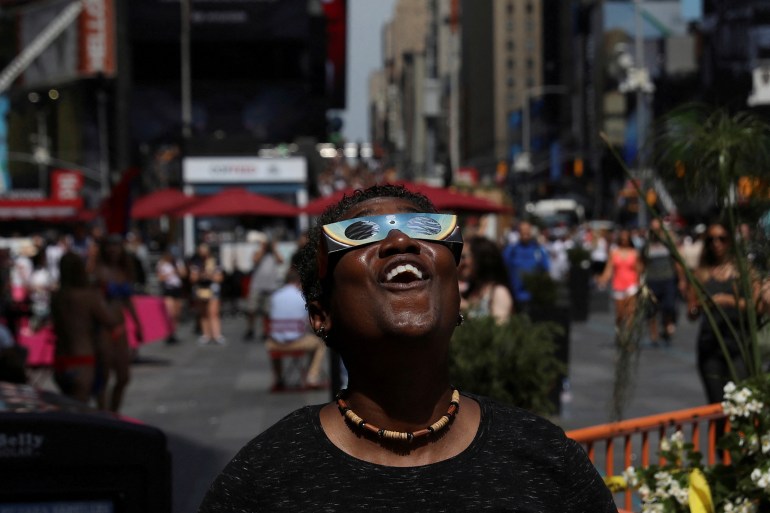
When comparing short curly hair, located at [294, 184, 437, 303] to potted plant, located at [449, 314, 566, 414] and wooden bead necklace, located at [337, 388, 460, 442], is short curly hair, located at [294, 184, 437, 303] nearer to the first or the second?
wooden bead necklace, located at [337, 388, 460, 442]

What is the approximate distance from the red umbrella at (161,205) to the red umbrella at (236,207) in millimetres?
650

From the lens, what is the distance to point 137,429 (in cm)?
501

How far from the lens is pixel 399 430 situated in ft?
8.29

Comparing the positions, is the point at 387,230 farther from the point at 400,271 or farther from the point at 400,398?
the point at 400,398

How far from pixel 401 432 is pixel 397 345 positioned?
0.56ft

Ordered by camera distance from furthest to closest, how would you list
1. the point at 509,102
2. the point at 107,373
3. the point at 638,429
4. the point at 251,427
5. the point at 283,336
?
the point at 509,102 < the point at 283,336 < the point at 251,427 < the point at 107,373 < the point at 638,429

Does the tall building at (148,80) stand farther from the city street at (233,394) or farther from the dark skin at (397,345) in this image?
the dark skin at (397,345)

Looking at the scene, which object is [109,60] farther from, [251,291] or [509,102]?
[509,102]

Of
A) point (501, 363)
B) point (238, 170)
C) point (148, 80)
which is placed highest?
point (148, 80)

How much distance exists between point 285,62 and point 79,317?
67559mm

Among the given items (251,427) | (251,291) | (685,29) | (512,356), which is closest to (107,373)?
(251,427)

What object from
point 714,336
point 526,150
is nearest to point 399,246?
point 714,336

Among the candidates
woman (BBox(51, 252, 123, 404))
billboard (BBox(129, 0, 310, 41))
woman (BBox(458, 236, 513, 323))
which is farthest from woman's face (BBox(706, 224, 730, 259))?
billboard (BBox(129, 0, 310, 41))

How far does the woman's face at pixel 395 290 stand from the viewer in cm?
246
